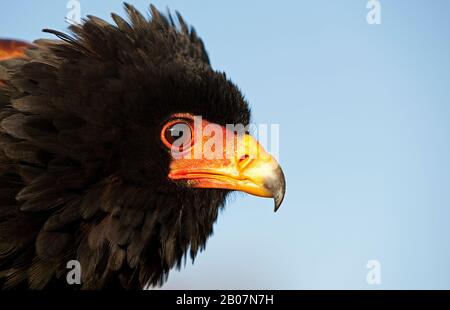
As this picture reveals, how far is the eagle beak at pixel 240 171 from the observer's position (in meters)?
5.89

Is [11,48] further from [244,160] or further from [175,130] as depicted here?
[244,160]

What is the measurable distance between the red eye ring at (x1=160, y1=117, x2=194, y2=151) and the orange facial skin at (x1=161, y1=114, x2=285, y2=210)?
2 cm

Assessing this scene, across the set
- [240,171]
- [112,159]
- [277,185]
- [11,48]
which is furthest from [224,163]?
[11,48]

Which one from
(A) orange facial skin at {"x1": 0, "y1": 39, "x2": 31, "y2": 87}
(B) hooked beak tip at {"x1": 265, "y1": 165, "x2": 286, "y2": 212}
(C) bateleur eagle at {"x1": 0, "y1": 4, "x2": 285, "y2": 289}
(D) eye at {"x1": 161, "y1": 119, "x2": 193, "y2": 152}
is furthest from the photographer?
(A) orange facial skin at {"x1": 0, "y1": 39, "x2": 31, "y2": 87}

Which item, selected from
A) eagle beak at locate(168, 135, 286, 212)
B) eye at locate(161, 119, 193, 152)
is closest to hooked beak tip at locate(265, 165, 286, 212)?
eagle beak at locate(168, 135, 286, 212)

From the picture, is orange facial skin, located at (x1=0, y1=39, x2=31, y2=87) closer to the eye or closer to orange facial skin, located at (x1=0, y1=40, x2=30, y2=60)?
orange facial skin, located at (x1=0, y1=40, x2=30, y2=60)

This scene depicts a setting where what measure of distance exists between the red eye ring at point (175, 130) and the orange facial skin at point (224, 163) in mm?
18

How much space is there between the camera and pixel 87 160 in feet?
17.4

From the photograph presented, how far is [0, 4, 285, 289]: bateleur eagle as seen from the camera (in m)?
5.24

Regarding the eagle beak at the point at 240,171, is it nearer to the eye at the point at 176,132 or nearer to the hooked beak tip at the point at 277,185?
the hooked beak tip at the point at 277,185

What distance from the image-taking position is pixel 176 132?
578 centimetres
